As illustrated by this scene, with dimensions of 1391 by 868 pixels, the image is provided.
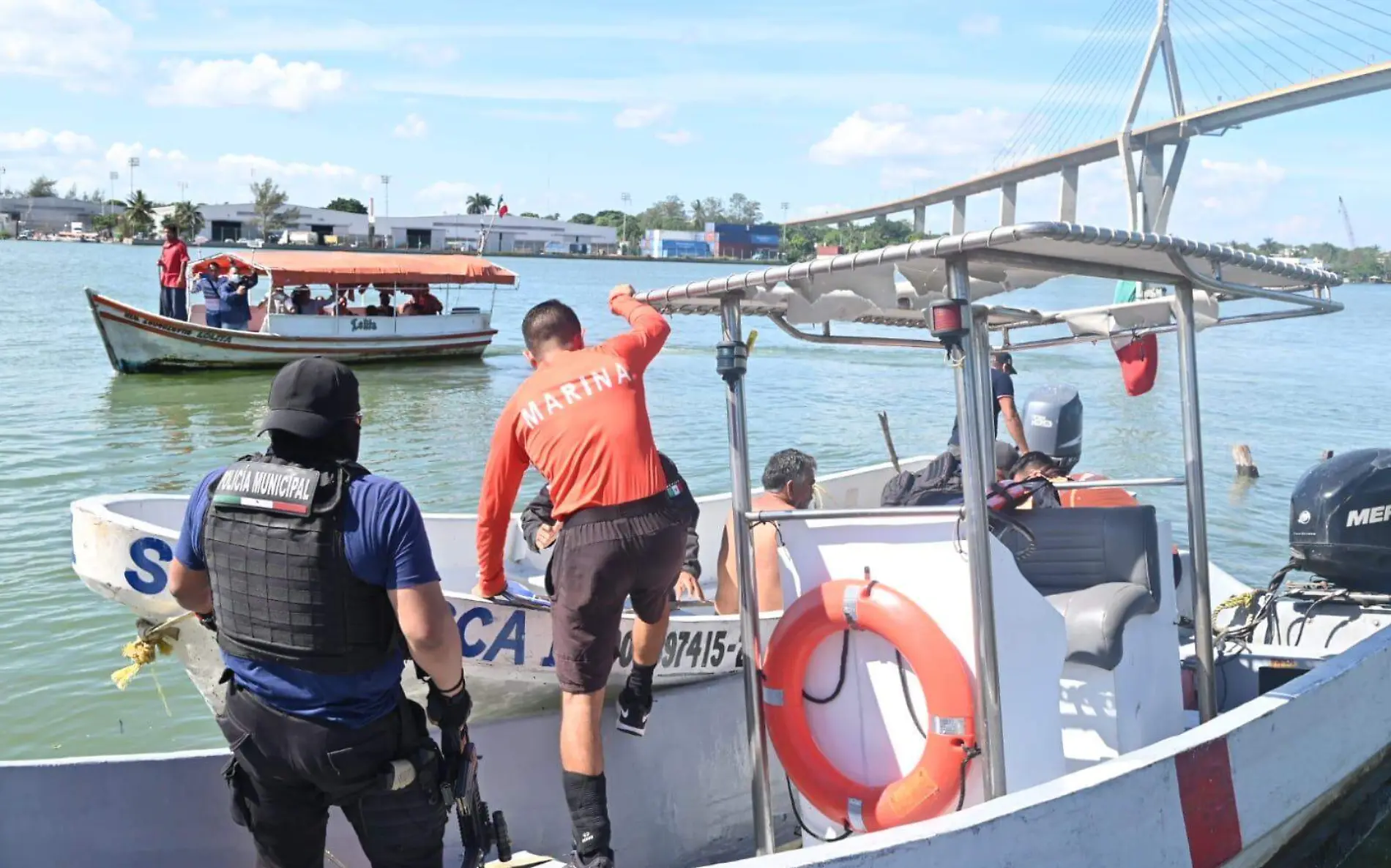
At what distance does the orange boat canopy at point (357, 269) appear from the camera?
25000 millimetres

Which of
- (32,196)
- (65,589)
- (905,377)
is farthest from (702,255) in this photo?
(65,589)

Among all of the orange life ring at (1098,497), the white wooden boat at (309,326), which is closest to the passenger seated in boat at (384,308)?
the white wooden boat at (309,326)

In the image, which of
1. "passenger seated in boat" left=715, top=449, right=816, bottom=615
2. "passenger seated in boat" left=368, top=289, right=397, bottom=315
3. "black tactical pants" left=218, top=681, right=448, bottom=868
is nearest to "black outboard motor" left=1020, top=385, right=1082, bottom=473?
"passenger seated in boat" left=715, top=449, right=816, bottom=615

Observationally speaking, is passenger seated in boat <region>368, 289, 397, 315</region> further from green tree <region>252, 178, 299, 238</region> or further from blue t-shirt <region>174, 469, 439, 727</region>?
green tree <region>252, 178, 299, 238</region>

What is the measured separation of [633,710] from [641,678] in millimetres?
116

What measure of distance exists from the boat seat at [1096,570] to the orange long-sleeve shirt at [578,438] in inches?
61.7

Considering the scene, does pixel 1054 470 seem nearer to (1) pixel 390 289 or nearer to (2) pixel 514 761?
(2) pixel 514 761

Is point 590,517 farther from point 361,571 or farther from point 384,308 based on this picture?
point 384,308

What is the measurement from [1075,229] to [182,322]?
80.3ft

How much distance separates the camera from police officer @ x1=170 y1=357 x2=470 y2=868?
2848mm

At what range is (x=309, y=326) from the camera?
26.4 meters

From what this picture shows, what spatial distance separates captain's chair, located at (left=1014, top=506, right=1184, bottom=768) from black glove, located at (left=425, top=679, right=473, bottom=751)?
208cm

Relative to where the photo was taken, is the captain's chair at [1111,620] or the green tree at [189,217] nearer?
the captain's chair at [1111,620]

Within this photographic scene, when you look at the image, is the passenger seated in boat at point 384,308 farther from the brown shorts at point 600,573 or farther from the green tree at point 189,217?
the green tree at point 189,217
